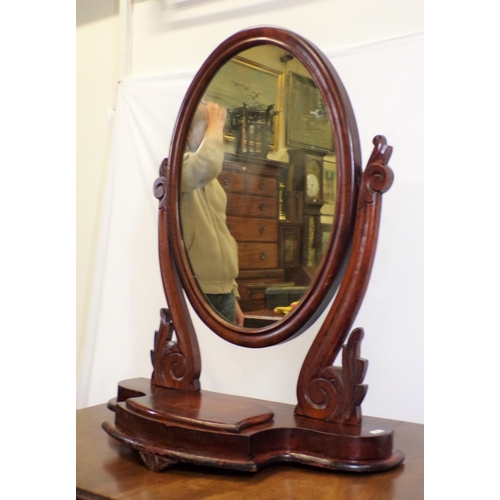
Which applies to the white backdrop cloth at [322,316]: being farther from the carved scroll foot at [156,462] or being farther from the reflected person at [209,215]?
the carved scroll foot at [156,462]

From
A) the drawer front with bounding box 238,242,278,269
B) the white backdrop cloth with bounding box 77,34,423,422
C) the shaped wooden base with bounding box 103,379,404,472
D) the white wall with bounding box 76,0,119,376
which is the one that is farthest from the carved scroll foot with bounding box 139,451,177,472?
the white wall with bounding box 76,0,119,376

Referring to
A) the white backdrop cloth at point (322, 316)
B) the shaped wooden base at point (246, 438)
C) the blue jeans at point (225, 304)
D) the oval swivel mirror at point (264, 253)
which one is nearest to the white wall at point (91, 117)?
the white backdrop cloth at point (322, 316)

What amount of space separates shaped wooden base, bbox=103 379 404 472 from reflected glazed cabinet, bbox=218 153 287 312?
0.17 m

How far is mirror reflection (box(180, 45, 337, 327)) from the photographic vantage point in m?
0.77

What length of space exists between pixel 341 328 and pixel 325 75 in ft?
1.04

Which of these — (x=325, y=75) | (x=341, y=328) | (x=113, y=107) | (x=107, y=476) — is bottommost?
(x=107, y=476)

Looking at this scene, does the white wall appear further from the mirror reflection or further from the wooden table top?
the wooden table top

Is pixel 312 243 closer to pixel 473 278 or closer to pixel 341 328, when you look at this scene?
pixel 341 328

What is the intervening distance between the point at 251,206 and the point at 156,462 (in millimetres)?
353

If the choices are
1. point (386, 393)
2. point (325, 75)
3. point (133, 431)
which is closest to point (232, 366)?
point (386, 393)

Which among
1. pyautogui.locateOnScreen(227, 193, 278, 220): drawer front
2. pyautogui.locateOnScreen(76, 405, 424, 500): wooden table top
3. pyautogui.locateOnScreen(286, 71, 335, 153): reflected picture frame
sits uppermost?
pyautogui.locateOnScreen(286, 71, 335, 153): reflected picture frame

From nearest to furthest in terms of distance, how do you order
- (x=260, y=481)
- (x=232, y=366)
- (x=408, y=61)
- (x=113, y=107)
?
(x=260, y=481) → (x=408, y=61) → (x=232, y=366) → (x=113, y=107)

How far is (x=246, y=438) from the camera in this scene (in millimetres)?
638

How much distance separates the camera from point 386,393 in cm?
98
